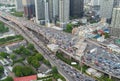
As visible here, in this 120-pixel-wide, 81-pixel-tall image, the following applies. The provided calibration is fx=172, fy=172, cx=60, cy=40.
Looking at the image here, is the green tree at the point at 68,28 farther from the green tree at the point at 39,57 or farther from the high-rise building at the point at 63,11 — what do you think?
the green tree at the point at 39,57

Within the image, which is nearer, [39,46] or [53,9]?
[39,46]

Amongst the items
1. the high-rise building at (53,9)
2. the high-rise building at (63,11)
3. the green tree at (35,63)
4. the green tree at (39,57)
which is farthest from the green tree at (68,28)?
the green tree at (35,63)

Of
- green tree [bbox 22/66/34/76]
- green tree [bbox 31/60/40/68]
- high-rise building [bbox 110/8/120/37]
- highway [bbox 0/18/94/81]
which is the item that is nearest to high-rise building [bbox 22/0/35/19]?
highway [bbox 0/18/94/81]

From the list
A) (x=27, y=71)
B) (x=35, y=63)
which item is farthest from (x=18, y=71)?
(x=35, y=63)

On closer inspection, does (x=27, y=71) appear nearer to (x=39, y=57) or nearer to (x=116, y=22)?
(x=39, y=57)

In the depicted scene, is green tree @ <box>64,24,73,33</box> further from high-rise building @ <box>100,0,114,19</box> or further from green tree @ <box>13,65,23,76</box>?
green tree @ <box>13,65,23,76</box>

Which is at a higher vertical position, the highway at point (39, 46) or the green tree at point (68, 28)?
the green tree at point (68, 28)

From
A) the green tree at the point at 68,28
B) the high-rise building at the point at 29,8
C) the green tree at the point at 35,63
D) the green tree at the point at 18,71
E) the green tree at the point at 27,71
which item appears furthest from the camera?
the high-rise building at the point at 29,8
